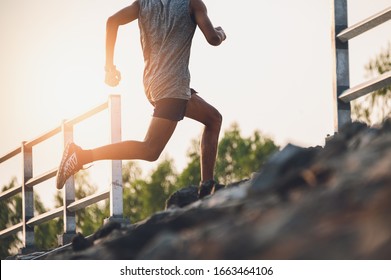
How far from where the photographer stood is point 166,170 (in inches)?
2174

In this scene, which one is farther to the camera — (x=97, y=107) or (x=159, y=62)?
(x=97, y=107)

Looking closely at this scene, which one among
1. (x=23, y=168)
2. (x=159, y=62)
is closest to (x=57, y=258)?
(x=159, y=62)

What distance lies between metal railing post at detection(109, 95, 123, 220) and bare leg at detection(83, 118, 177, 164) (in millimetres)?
1296

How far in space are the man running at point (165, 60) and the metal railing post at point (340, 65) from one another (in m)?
0.94

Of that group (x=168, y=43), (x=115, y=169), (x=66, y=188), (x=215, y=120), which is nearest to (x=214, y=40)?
(x=168, y=43)

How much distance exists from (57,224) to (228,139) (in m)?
11.0

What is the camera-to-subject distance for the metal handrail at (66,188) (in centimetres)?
842

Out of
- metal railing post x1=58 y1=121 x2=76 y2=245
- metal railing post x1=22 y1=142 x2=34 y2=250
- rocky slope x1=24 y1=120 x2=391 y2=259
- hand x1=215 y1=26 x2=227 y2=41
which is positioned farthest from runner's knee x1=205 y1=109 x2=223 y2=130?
metal railing post x1=22 y1=142 x2=34 y2=250

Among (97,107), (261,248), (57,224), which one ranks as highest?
(57,224)

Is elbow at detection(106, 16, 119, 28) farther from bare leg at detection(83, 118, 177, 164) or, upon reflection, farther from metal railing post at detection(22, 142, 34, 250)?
metal railing post at detection(22, 142, 34, 250)

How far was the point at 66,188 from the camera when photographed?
30.4ft

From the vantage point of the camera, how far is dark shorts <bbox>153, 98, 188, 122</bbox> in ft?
22.4
